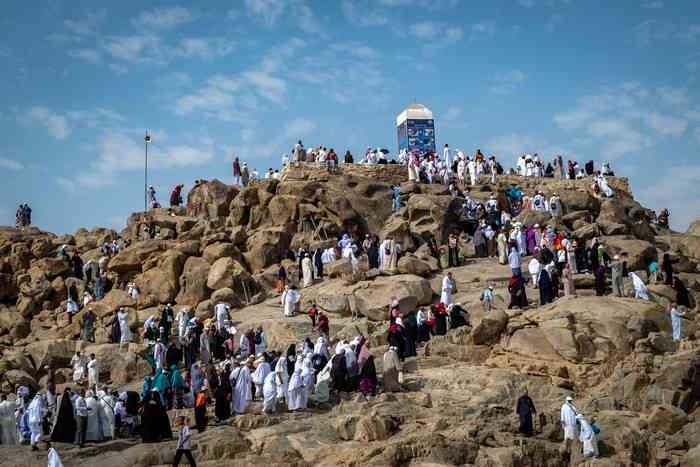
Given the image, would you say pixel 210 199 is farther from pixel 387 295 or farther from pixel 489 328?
pixel 489 328

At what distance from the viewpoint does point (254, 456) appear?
13.3m

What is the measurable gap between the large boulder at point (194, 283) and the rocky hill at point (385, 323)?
6 centimetres

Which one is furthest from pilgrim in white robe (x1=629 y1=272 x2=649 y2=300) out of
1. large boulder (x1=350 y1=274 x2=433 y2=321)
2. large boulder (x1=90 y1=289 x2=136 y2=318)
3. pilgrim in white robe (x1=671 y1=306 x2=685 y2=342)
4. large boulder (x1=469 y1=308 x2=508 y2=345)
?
large boulder (x1=90 y1=289 x2=136 y2=318)

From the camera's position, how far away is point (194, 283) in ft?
89.1

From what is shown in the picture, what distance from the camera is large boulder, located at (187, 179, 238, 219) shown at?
3250 cm

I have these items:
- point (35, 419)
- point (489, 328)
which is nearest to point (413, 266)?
point (489, 328)

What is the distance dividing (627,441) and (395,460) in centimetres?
469

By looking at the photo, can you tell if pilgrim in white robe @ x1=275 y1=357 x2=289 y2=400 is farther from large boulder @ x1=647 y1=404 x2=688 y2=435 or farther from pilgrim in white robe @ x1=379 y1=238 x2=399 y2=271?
pilgrim in white robe @ x1=379 y1=238 x2=399 y2=271

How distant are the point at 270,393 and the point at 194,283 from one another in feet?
39.8

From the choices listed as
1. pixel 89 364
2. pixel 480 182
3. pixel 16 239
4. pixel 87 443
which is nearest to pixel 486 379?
pixel 87 443

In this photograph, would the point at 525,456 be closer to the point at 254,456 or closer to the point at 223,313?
the point at 254,456

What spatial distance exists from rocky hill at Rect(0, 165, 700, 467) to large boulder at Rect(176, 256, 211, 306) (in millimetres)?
59

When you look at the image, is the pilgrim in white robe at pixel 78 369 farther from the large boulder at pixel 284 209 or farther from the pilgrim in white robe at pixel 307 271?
the large boulder at pixel 284 209

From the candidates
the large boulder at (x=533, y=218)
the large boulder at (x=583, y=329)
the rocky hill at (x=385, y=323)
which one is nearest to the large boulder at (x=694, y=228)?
the rocky hill at (x=385, y=323)
